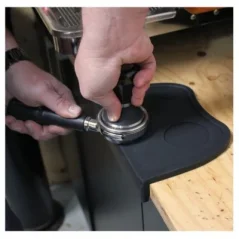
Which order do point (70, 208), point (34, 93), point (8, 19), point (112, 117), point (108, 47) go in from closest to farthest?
point (108, 47), point (112, 117), point (34, 93), point (8, 19), point (70, 208)

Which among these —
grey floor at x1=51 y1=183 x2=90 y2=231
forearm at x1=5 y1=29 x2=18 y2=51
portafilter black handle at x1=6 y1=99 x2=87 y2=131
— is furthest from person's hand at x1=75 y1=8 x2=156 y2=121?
grey floor at x1=51 y1=183 x2=90 y2=231

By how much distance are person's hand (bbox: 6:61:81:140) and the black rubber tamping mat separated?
0.12 metres

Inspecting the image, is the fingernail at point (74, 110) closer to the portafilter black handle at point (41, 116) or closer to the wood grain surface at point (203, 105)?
the portafilter black handle at point (41, 116)

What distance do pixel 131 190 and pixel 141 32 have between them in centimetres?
24

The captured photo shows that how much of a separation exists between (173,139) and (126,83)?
0.09 m

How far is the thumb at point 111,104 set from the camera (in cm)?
48

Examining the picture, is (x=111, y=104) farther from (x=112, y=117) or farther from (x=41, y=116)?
(x=41, y=116)

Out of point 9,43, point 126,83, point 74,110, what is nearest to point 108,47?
point 126,83

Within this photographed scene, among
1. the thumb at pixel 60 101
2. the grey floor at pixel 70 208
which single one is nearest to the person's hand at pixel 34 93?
the thumb at pixel 60 101

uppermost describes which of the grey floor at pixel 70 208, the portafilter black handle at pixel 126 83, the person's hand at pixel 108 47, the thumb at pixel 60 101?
the person's hand at pixel 108 47

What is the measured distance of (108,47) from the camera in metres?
0.41

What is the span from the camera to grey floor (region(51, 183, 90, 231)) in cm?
114

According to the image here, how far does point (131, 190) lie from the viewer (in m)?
0.59
